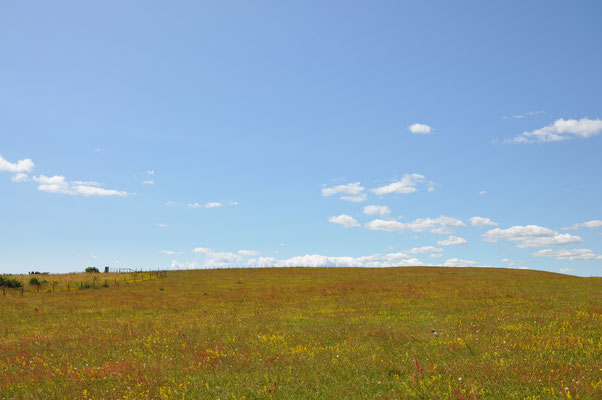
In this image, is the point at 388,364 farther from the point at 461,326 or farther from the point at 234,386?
the point at 461,326

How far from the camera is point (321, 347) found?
15.2 m

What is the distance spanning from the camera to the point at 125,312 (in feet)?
109

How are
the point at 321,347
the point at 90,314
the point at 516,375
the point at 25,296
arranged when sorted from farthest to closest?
the point at 25,296
the point at 90,314
the point at 321,347
the point at 516,375

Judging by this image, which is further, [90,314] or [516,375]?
[90,314]

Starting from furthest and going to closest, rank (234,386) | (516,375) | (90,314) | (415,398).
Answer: (90,314), (234,386), (516,375), (415,398)

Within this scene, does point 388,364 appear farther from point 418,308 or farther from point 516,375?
point 418,308

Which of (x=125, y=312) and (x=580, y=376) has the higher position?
(x=580, y=376)

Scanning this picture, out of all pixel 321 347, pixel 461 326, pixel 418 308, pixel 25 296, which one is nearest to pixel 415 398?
pixel 321 347

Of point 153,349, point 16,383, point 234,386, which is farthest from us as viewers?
point 153,349

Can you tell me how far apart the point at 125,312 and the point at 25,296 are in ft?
84.6

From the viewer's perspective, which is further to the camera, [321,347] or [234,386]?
[321,347]

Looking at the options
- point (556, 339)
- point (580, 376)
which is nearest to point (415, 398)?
point (580, 376)

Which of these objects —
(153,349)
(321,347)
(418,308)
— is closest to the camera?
(321,347)

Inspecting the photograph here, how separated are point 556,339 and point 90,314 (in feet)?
107
